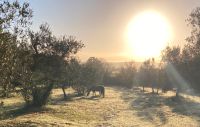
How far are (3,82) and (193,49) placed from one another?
149 feet

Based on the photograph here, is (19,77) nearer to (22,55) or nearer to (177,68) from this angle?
(22,55)

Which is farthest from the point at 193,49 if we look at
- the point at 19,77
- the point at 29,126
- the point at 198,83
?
the point at 19,77

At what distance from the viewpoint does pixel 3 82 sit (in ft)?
92.6

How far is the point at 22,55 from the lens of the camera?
33.5m

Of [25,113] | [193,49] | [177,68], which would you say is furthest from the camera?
[177,68]

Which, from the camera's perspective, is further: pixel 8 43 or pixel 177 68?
pixel 177 68

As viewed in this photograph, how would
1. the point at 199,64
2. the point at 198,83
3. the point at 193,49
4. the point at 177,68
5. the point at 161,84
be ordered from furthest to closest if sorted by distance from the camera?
the point at 161,84 → the point at 177,68 → the point at 198,83 → the point at 199,64 → the point at 193,49

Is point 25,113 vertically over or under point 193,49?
under

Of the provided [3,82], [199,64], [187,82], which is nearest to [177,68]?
[187,82]

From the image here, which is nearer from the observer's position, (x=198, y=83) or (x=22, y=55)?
(x=22, y=55)

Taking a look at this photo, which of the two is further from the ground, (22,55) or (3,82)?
(22,55)

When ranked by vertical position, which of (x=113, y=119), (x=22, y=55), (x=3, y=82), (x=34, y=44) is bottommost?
(x=113, y=119)

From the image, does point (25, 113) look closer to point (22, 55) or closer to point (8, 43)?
point (22, 55)

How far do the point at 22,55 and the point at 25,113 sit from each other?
19.8m
